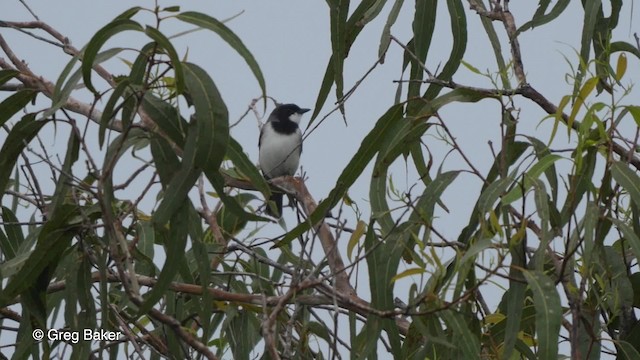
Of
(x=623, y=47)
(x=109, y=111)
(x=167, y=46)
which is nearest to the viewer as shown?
(x=167, y=46)

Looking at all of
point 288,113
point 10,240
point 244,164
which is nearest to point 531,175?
point 244,164

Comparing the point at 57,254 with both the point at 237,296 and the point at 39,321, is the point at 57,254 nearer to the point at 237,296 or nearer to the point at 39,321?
the point at 39,321

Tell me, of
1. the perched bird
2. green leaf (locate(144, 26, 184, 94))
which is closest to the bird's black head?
the perched bird

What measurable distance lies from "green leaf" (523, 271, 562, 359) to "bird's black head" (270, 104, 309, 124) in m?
4.75

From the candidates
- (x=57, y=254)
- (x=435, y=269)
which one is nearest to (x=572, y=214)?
(x=435, y=269)

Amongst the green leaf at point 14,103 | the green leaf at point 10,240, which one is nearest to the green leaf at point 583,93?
the green leaf at point 14,103

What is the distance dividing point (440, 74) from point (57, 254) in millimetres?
924

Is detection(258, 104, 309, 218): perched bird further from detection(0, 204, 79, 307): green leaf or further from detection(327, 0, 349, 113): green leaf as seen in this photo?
detection(0, 204, 79, 307): green leaf

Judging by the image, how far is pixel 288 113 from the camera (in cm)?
646

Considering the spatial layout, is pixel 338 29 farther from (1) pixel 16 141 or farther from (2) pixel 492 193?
(1) pixel 16 141

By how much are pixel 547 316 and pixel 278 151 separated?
457 cm

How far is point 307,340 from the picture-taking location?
2.40m

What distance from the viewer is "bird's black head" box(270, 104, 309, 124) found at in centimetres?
641

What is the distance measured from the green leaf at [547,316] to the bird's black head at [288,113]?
15.6 feet
